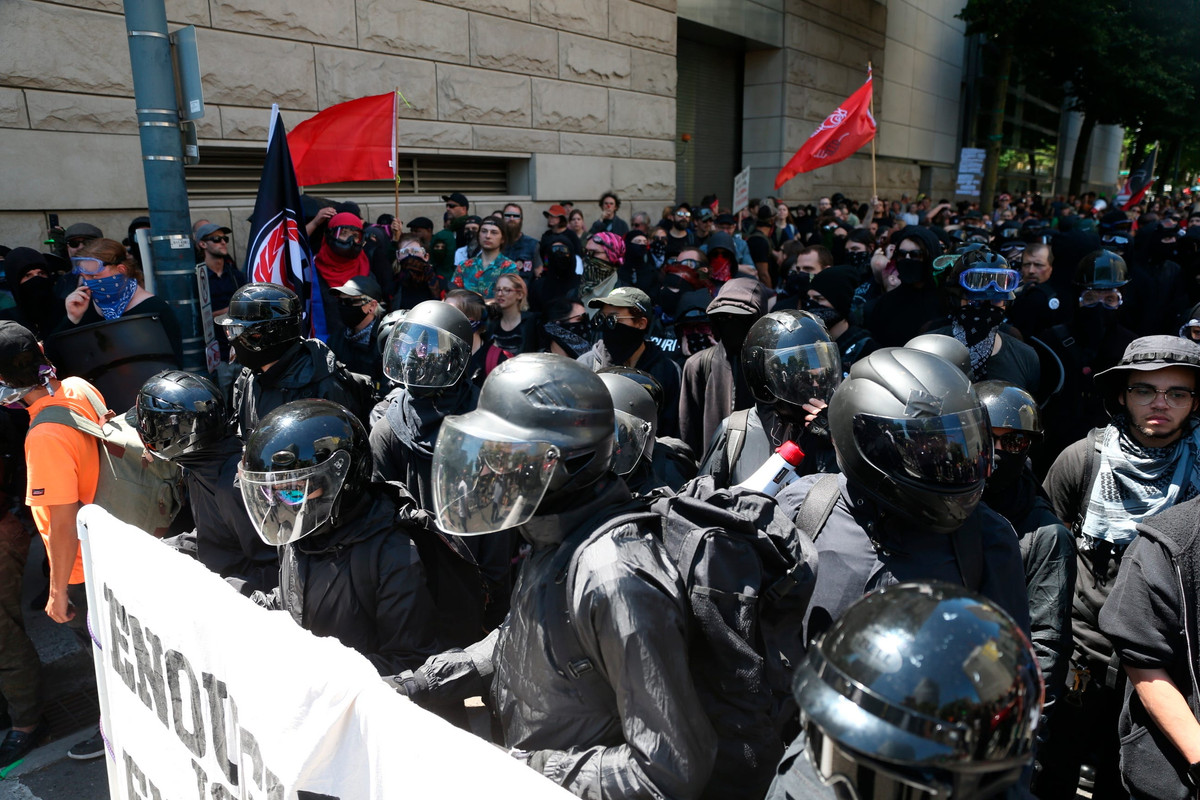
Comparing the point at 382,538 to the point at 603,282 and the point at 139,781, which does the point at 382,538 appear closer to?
the point at 139,781

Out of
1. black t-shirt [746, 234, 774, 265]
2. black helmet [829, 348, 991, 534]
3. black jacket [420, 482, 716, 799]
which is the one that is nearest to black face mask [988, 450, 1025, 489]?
black helmet [829, 348, 991, 534]

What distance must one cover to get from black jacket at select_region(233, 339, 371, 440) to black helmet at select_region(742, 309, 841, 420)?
2.17 metres

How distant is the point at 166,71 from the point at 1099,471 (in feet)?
16.1

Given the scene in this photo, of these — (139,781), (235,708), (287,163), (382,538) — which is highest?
(287,163)

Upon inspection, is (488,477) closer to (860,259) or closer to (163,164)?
(163,164)

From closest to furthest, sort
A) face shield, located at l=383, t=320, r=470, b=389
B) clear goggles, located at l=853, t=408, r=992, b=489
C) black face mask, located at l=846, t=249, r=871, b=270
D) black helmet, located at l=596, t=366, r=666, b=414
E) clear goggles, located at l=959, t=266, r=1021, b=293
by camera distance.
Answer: clear goggles, located at l=853, t=408, r=992, b=489, black helmet, located at l=596, t=366, r=666, b=414, face shield, located at l=383, t=320, r=470, b=389, clear goggles, located at l=959, t=266, r=1021, b=293, black face mask, located at l=846, t=249, r=871, b=270

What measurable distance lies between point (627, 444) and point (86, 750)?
305 cm

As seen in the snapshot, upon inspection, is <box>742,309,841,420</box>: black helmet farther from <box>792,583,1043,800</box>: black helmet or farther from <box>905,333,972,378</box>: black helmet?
<box>792,583,1043,800</box>: black helmet

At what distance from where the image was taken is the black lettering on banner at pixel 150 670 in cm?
239

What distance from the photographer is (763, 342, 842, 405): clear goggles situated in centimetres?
291

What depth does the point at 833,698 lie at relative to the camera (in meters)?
1.05

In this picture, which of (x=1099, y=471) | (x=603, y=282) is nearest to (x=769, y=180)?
(x=603, y=282)

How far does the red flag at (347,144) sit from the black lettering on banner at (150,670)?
15.7ft

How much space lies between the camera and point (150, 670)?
2.43 m
